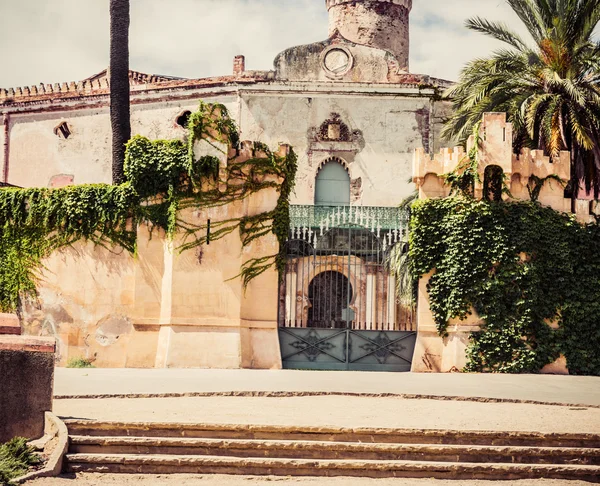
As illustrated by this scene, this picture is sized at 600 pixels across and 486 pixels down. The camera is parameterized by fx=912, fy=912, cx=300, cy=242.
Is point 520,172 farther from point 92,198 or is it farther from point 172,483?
point 172,483

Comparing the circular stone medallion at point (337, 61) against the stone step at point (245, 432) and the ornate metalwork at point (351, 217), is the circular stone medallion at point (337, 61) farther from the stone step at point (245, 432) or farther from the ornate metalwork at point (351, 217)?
the stone step at point (245, 432)

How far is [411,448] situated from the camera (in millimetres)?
10188

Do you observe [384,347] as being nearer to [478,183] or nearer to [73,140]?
[478,183]

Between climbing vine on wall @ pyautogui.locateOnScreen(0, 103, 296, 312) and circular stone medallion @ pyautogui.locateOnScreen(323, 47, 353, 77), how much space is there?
1294 centimetres

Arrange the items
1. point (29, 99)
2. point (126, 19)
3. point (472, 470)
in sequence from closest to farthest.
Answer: point (472, 470)
point (126, 19)
point (29, 99)

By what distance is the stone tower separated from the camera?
39406 millimetres

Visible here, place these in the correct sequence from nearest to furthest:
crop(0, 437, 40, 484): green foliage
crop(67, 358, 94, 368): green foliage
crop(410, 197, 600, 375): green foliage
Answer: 1. crop(0, 437, 40, 484): green foliage
2. crop(410, 197, 600, 375): green foliage
3. crop(67, 358, 94, 368): green foliage

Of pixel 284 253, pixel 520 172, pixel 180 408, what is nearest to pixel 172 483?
pixel 180 408

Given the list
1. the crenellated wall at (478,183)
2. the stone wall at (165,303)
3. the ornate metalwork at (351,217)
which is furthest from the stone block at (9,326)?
the crenellated wall at (478,183)

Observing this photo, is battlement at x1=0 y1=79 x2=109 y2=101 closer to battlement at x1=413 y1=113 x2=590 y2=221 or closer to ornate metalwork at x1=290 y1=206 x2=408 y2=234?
ornate metalwork at x1=290 y1=206 x2=408 y2=234

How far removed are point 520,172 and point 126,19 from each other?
10.7 metres

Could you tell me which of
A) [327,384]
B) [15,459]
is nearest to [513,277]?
[327,384]

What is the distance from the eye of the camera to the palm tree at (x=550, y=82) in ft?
72.4

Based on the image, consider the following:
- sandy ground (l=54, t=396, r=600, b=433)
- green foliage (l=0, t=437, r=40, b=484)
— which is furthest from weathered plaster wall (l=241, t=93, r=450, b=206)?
green foliage (l=0, t=437, r=40, b=484)
